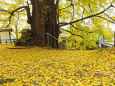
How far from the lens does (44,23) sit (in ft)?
33.4

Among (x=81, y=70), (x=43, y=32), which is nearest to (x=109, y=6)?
(x=43, y=32)

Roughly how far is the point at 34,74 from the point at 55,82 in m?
0.89

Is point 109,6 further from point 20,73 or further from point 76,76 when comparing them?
point 20,73

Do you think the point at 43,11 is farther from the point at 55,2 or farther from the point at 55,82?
the point at 55,82

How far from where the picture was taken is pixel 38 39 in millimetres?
10062

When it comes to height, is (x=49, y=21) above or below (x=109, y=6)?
below

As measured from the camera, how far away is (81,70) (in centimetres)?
413

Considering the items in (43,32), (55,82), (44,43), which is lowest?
(55,82)

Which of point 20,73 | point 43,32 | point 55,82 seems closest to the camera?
point 55,82

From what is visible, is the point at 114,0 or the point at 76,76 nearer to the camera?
the point at 76,76

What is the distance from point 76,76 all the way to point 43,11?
7.52 m

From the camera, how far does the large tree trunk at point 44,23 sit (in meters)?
9.95

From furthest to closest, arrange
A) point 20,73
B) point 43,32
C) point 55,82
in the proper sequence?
point 43,32, point 20,73, point 55,82

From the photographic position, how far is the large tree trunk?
9.95 m
